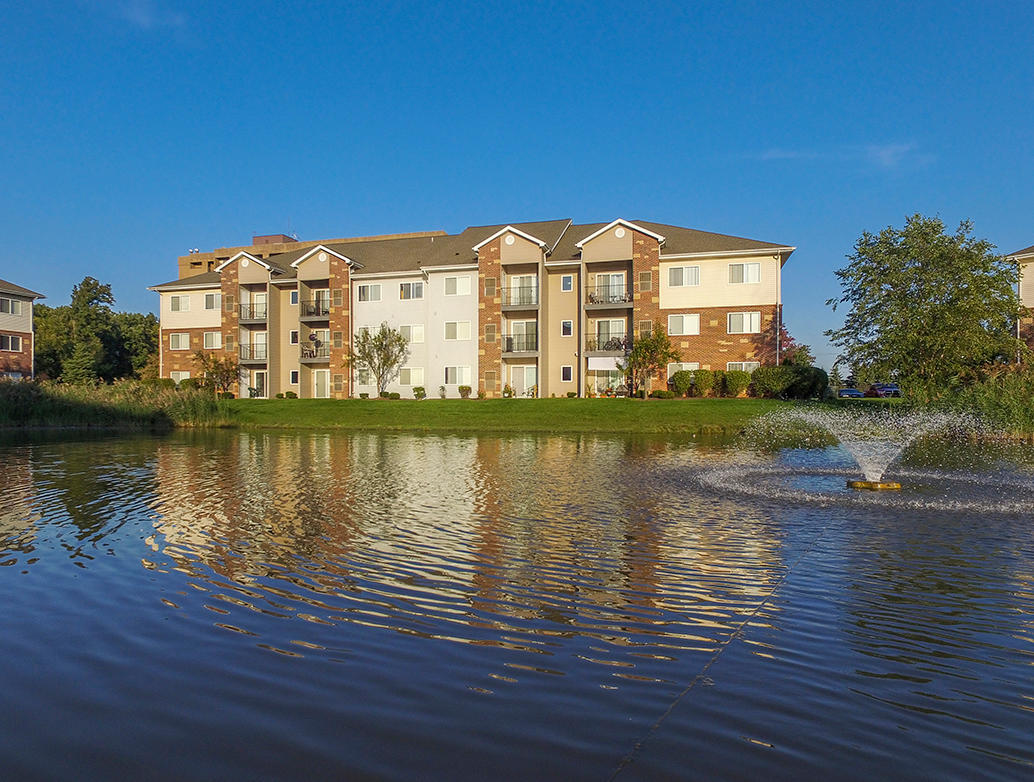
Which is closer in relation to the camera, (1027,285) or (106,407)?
(106,407)

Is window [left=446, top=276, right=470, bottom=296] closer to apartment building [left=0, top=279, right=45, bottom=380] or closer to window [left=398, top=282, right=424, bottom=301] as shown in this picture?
window [left=398, top=282, right=424, bottom=301]

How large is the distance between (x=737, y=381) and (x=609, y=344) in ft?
28.2

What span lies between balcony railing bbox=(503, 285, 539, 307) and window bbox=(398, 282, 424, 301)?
21.4 feet

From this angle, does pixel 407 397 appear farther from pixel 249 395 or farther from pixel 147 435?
pixel 147 435

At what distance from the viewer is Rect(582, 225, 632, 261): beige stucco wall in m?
48.2

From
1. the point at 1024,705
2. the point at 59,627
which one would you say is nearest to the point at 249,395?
the point at 59,627

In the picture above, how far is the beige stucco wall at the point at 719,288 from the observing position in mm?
46594

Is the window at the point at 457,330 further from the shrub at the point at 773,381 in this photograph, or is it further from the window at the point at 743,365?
the shrub at the point at 773,381

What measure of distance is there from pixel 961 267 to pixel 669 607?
37.5 m

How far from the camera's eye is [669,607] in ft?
22.8

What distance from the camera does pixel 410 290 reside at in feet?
177

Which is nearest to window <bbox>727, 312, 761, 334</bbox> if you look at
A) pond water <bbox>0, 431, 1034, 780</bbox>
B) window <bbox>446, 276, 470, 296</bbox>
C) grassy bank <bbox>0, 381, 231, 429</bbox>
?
window <bbox>446, 276, 470, 296</bbox>

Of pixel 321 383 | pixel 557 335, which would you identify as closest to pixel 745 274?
pixel 557 335

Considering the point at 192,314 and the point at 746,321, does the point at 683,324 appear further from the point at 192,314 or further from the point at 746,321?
the point at 192,314
